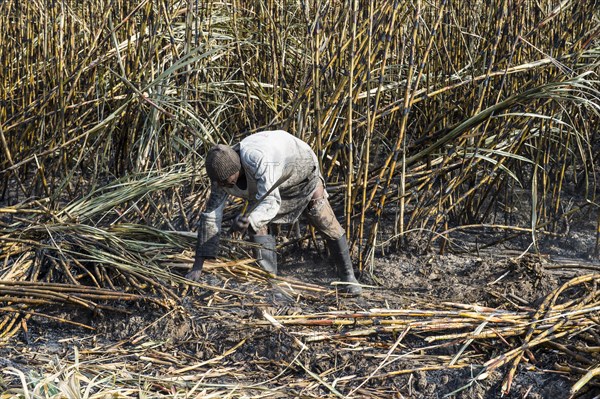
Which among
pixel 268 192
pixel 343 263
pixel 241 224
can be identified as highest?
pixel 268 192

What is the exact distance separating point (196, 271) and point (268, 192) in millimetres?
502

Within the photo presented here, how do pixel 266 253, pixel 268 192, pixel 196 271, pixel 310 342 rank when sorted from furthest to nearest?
pixel 266 253
pixel 196 271
pixel 268 192
pixel 310 342

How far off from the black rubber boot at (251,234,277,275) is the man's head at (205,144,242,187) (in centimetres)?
47

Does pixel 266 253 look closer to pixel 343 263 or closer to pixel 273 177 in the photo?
pixel 343 263

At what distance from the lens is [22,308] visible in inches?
126

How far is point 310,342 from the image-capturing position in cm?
289

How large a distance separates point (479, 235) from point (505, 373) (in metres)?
1.55

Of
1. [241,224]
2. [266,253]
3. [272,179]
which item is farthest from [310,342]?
[266,253]

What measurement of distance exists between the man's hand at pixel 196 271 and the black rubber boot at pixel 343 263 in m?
0.56

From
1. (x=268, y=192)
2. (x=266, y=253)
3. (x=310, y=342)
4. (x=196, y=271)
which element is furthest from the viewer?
(x=266, y=253)

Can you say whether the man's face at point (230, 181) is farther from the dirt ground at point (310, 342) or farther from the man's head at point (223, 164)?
the dirt ground at point (310, 342)

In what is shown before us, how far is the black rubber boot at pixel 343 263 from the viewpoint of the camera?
3543 millimetres

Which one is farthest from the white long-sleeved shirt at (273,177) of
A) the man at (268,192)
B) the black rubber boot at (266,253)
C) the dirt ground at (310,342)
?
the dirt ground at (310,342)

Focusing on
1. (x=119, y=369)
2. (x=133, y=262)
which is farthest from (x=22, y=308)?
(x=119, y=369)
